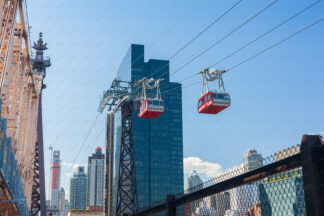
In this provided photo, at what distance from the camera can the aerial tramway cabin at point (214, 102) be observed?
99.0 ft

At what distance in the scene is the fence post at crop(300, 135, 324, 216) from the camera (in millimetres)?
4891

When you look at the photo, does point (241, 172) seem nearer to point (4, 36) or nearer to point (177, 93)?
point (4, 36)

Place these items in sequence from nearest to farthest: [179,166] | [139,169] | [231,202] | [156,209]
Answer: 1. [231,202]
2. [156,209]
3. [139,169]
4. [179,166]

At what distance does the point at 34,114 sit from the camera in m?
31.8

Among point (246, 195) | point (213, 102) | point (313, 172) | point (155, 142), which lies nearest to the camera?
point (313, 172)

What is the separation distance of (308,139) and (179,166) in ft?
474

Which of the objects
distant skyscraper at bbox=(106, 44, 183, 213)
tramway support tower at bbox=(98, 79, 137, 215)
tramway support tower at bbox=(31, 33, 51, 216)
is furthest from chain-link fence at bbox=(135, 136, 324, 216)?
distant skyscraper at bbox=(106, 44, 183, 213)

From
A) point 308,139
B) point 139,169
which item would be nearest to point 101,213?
point 139,169

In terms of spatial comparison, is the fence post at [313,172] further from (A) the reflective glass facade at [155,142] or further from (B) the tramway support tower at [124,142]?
(A) the reflective glass facade at [155,142]

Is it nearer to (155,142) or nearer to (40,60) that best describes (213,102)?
(40,60)

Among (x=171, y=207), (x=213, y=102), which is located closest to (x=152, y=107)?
(x=213, y=102)

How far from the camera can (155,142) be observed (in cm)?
14350

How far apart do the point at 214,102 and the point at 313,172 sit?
25.1m

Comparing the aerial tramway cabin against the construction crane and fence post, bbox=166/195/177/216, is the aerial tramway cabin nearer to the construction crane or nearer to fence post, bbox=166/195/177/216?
the construction crane
